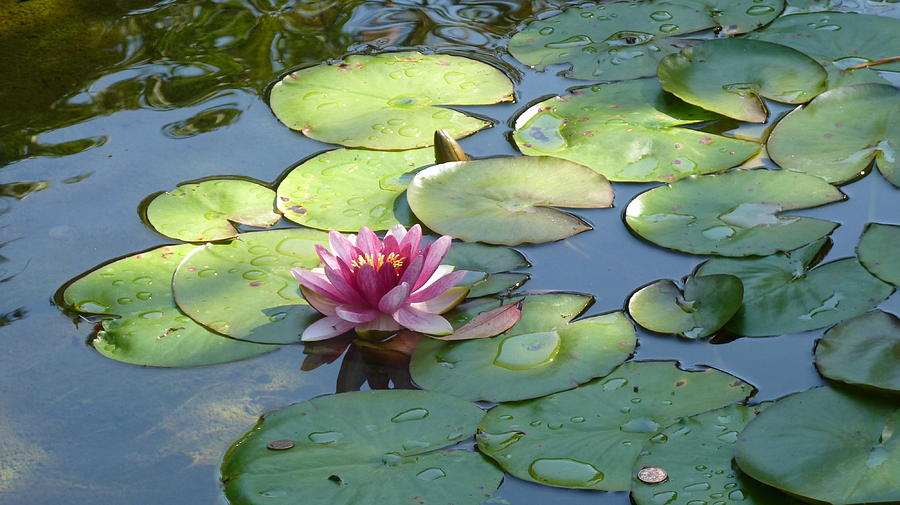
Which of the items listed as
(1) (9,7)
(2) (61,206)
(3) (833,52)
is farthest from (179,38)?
(3) (833,52)

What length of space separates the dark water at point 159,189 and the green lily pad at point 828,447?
14 centimetres

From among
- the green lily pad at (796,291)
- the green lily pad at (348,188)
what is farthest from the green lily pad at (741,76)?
the green lily pad at (348,188)

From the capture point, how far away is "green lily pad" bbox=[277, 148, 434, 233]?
7.35ft

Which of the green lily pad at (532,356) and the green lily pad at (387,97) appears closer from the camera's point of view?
the green lily pad at (532,356)

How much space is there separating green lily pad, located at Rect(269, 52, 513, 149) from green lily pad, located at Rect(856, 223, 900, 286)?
1.13 m

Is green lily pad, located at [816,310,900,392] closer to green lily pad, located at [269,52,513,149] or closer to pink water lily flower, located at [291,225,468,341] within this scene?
pink water lily flower, located at [291,225,468,341]

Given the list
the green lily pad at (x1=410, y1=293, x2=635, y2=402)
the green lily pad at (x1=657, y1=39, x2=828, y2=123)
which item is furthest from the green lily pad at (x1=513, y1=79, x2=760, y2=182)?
the green lily pad at (x1=410, y1=293, x2=635, y2=402)

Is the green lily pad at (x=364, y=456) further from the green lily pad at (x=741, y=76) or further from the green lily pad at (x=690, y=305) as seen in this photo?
the green lily pad at (x=741, y=76)

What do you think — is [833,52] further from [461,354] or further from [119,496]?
[119,496]

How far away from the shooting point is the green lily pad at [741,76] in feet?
8.68

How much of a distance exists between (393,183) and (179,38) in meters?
1.36

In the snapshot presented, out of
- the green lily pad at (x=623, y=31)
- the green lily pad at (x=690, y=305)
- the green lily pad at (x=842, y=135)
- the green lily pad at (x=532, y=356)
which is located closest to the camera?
the green lily pad at (x=532, y=356)

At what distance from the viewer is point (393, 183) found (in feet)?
7.85

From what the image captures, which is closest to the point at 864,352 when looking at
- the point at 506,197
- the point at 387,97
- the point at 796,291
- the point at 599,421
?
the point at 796,291
